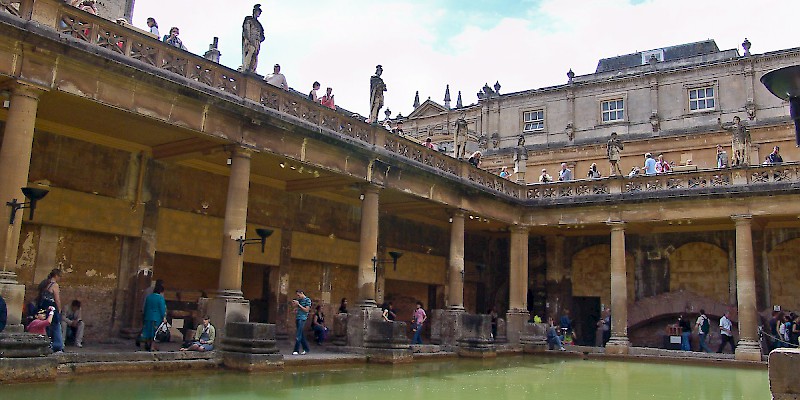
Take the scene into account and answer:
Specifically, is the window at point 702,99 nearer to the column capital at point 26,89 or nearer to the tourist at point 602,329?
the tourist at point 602,329

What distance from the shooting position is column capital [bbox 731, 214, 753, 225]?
72.8ft

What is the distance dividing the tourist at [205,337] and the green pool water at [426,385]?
1122mm

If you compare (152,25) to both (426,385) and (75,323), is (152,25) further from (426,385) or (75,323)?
(426,385)

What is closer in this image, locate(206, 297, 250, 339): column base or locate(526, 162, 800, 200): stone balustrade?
locate(206, 297, 250, 339): column base

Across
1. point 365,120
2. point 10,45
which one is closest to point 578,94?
point 365,120

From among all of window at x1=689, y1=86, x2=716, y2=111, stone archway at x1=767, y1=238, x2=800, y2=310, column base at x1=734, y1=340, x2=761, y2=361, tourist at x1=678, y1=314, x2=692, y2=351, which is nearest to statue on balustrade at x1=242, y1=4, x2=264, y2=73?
column base at x1=734, y1=340, x2=761, y2=361

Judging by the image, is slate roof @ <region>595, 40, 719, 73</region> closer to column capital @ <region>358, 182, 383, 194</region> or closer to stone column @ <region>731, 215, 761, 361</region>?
stone column @ <region>731, 215, 761, 361</region>

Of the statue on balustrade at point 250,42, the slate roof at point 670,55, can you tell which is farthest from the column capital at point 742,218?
the slate roof at point 670,55

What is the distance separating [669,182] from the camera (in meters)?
23.8

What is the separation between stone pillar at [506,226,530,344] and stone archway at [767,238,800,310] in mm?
9121

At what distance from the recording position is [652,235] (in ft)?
92.5

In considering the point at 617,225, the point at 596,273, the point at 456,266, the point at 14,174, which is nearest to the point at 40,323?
the point at 14,174

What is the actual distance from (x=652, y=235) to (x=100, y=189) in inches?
840

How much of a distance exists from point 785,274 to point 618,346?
7.34 metres
